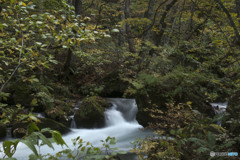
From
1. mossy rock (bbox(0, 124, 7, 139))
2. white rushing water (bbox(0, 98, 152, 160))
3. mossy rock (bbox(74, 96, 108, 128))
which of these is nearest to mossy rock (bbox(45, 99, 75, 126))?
mossy rock (bbox(74, 96, 108, 128))

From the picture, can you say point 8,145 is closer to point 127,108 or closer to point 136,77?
point 136,77

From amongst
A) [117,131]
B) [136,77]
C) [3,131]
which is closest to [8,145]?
[3,131]

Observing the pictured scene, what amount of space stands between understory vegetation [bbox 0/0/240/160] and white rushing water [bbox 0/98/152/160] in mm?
476

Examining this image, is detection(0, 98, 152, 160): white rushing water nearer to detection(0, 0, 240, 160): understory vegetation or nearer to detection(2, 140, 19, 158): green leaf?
detection(0, 0, 240, 160): understory vegetation

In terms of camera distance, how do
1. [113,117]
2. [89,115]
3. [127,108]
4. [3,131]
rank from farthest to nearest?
[127,108] → [113,117] → [89,115] → [3,131]

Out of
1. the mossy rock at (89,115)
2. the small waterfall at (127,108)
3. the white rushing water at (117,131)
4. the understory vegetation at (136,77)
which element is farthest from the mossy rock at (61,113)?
the small waterfall at (127,108)

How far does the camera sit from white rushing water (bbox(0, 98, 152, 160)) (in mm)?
7339

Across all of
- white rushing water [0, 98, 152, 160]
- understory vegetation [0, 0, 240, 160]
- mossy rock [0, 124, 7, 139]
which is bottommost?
white rushing water [0, 98, 152, 160]

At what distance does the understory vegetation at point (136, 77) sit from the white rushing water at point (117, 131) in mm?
476

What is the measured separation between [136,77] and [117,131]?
2.92 meters

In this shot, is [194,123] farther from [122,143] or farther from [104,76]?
[104,76]

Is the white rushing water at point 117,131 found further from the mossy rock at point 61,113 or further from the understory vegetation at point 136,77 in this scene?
the mossy rock at point 61,113

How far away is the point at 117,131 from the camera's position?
346 inches

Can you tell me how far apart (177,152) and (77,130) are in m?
5.34
